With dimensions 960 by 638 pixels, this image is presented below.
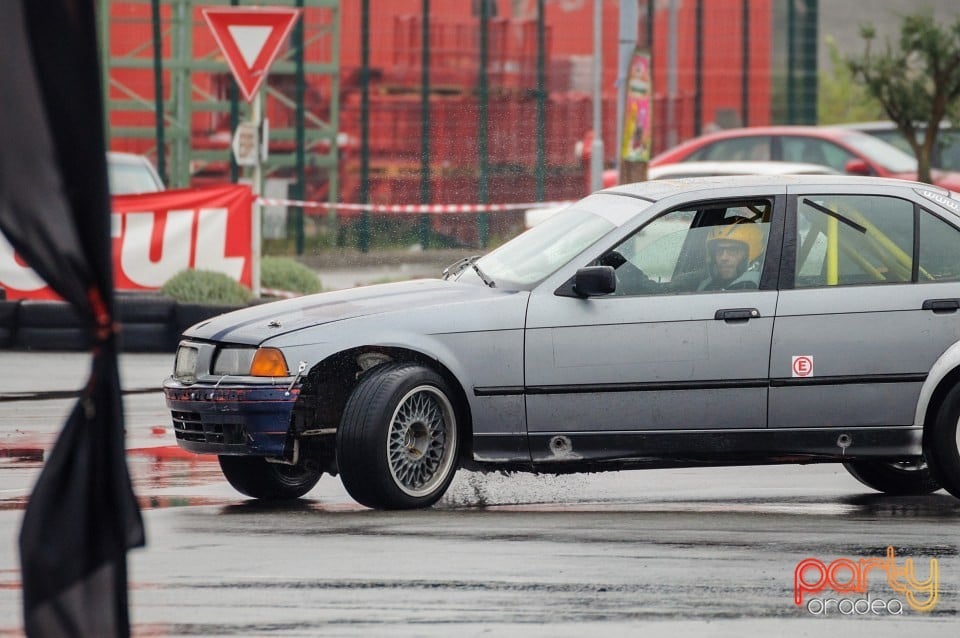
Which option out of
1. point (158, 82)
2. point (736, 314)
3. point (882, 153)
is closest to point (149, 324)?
point (736, 314)

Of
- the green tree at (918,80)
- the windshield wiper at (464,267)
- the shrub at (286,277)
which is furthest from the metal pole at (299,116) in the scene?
the windshield wiper at (464,267)

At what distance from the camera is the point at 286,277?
56.2ft

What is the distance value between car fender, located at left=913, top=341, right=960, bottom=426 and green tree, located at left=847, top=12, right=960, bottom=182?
1312 cm

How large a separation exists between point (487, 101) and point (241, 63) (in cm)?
1238

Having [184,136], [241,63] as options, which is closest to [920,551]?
[241,63]

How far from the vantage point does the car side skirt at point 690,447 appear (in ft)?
25.4

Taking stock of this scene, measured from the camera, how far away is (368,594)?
19.7ft

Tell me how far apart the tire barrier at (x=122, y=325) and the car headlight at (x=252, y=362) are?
717cm

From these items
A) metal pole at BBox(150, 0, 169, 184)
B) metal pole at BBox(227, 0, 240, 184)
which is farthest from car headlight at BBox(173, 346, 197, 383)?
metal pole at BBox(227, 0, 240, 184)

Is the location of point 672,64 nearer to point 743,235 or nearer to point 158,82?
point 158,82

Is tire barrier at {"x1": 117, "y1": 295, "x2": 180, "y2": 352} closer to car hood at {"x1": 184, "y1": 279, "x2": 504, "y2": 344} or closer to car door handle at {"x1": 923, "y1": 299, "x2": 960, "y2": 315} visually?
car hood at {"x1": 184, "y1": 279, "x2": 504, "y2": 344}

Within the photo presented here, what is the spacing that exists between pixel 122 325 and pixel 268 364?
7573 millimetres

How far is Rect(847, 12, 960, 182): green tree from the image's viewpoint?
20.9 meters

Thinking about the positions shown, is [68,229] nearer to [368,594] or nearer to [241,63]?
[368,594]
